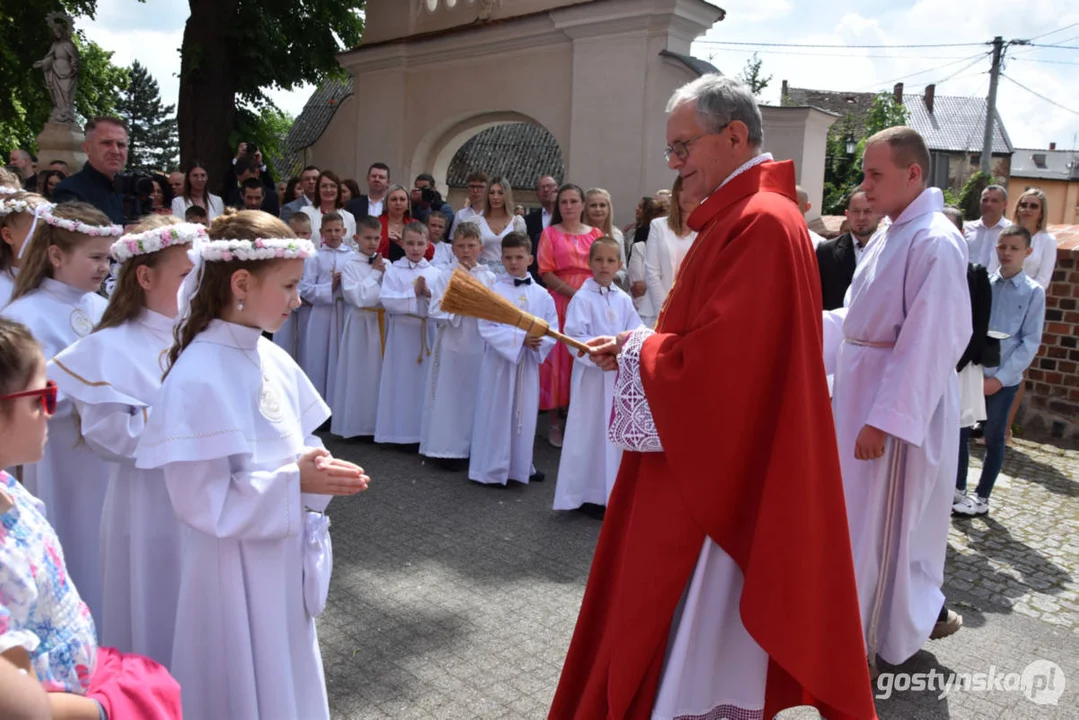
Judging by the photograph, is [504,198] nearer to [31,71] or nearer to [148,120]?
[31,71]

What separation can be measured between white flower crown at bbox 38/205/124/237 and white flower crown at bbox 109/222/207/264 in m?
0.56

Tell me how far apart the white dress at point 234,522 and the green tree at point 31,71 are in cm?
1330

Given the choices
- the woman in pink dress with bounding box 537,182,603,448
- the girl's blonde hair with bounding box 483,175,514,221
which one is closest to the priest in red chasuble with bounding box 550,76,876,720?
the woman in pink dress with bounding box 537,182,603,448

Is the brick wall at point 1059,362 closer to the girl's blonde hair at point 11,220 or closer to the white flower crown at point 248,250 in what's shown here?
the white flower crown at point 248,250

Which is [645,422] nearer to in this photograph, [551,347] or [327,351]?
[551,347]

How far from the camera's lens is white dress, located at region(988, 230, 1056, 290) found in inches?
332

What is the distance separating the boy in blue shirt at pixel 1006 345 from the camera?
6.42 m

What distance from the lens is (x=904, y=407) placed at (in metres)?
3.62

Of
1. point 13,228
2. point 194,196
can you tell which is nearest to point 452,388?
point 194,196

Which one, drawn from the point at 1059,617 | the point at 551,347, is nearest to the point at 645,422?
the point at 1059,617

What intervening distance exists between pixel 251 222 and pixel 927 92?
76.5m

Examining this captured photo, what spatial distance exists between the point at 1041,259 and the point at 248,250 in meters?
8.37

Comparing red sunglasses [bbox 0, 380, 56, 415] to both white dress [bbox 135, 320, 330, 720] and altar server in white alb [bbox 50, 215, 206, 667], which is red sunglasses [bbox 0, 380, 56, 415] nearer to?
white dress [bbox 135, 320, 330, 720]

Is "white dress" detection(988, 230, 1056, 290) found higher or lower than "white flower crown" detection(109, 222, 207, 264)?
higher
